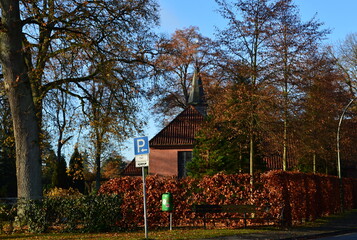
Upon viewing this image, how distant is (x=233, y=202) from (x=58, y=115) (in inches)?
333

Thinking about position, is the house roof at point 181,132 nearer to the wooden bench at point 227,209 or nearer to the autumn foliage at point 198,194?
the autumn foliage at point 198,194

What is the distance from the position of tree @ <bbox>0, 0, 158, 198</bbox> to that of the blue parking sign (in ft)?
17.4

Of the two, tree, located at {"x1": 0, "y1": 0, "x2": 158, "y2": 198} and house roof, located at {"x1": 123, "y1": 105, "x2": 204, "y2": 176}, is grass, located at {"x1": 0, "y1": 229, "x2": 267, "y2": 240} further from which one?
house roof, located at {"x1": 123, "y1": 105, "x2": 204, "y2": 176}

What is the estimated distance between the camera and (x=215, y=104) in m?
23.2

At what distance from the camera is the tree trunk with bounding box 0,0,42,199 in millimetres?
17719

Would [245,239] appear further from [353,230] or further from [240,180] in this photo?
[353,230]

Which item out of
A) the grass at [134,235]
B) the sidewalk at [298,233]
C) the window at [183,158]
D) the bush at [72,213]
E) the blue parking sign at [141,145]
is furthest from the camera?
the window at [183,158]

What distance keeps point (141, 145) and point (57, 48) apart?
298 inches

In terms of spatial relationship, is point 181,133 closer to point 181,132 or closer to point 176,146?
point 181,132

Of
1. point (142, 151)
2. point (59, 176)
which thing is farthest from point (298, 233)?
point (59, 176)

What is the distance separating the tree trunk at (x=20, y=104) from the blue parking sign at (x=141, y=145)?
558 centimetres

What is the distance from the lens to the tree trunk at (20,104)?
17.7 meters

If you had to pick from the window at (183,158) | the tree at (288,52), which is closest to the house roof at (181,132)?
the window at (183,158)

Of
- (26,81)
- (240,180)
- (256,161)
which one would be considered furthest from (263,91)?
(256,161)
